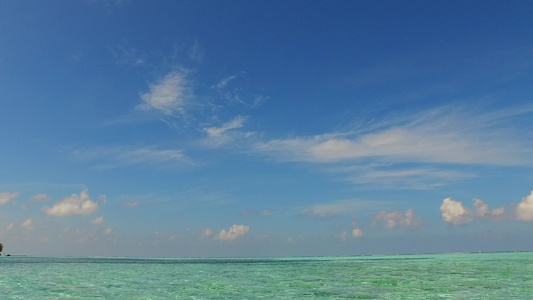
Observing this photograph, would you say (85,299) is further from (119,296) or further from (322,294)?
(322,294)

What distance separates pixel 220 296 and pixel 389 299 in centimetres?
1099

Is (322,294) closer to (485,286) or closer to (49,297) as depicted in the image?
(485,286)

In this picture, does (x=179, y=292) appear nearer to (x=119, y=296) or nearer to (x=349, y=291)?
(x=119, y=296)

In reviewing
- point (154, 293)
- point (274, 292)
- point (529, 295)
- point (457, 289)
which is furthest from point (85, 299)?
point (529, 295)

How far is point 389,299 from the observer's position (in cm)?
2553

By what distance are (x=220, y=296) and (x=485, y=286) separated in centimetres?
2080

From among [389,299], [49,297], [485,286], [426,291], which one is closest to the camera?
[389,299]

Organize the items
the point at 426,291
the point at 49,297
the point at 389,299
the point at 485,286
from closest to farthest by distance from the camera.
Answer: the point at 389,299 < the point at 49,297 < the point at 426,291 < the point at 485,286

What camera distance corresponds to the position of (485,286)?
3253cm

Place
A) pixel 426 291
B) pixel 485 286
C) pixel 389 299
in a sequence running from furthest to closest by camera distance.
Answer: pixel 485 286
pixel 426 291
pixel 389 299

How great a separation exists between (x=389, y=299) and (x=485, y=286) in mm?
11983

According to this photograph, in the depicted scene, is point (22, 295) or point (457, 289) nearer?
point (22, 295)

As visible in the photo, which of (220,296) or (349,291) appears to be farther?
(349,291)

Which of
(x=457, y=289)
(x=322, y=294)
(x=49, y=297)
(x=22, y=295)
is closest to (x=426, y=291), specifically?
(x=457, y=289)
